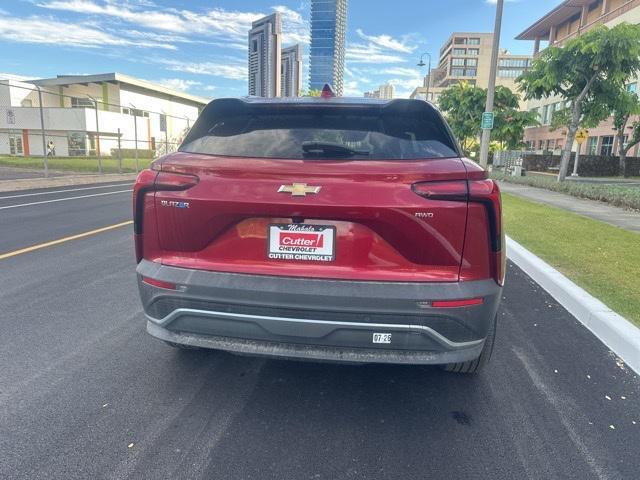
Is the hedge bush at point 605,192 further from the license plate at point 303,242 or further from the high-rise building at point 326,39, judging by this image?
the high-rise building at point 326,39

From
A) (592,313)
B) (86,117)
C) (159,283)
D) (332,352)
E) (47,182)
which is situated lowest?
(47,182)

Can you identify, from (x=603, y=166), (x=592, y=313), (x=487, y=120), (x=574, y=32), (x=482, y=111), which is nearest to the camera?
(x=592, y=313)

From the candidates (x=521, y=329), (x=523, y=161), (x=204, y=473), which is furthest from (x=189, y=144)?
(x=523, y=161)

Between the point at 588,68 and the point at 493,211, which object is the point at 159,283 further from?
the point at 588,68

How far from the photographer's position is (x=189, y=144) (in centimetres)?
286

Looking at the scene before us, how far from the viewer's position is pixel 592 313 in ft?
13.8

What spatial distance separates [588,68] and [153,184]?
21246 millimetres

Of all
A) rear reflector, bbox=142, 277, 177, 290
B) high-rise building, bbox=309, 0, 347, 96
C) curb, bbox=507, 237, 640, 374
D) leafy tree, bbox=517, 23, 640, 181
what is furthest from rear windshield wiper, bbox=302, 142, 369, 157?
high-rise building, bbox=309, 0, 347, 96

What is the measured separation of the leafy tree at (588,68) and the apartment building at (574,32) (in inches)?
508

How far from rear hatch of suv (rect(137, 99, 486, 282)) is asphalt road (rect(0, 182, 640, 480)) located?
86 centimetres

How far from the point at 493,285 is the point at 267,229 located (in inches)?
47.9

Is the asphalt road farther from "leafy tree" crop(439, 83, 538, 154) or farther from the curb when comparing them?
"leafy tree" crop(439, 83, 538, 154)

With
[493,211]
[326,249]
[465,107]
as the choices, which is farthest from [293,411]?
[465,107]

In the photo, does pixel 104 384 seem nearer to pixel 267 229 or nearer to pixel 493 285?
pixel 267 229
